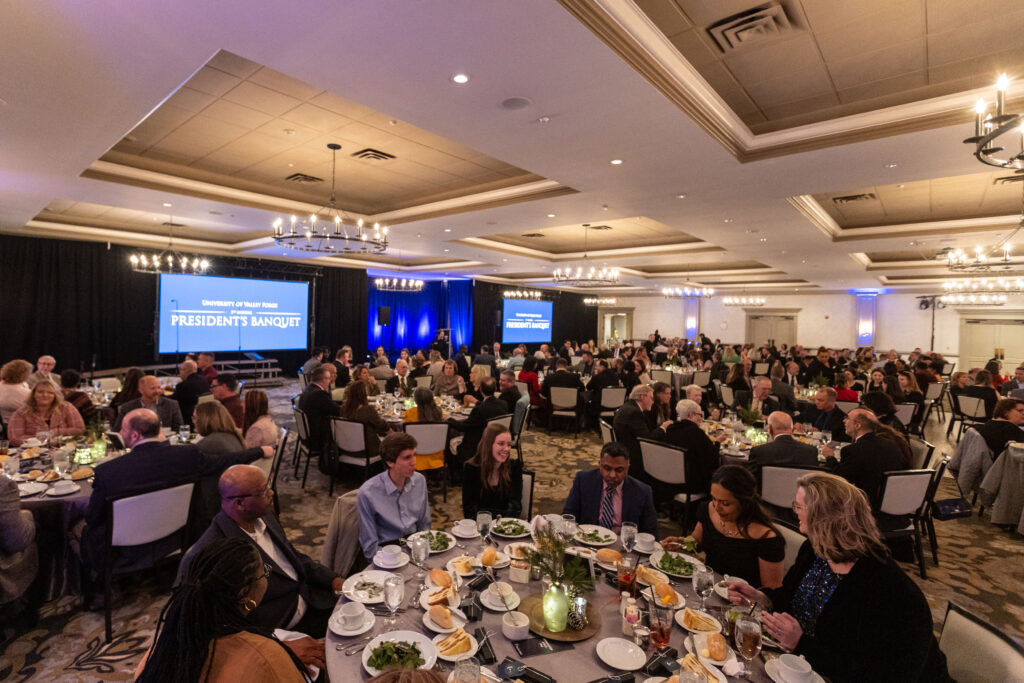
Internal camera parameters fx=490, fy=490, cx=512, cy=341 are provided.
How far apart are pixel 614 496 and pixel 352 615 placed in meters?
1.72

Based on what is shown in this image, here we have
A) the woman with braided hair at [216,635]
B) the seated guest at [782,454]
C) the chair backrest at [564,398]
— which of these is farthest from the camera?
the chair backrest at [564,398]

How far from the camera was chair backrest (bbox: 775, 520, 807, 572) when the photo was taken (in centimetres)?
242

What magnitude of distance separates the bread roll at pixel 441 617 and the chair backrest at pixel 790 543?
1.69 metres

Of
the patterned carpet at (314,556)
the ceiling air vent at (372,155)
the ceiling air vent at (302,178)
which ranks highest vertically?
the ceiling air vent at (302,178)

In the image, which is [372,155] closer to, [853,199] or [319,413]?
[319,413]

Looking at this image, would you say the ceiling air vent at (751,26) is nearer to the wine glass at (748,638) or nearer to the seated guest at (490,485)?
the seated guest at (490,485)

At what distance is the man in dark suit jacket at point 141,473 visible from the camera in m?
2.88

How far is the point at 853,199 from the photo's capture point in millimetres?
6496

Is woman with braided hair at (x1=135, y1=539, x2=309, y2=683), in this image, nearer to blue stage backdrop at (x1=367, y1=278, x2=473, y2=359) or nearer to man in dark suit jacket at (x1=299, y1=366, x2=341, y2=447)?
man in dark suit jacket at (x1=299, y1=366, x2=341, y2=447)

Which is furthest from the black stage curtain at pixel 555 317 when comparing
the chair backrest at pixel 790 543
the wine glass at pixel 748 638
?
the wine glass at pixel 748 638

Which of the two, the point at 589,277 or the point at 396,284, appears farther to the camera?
the point at 396,284

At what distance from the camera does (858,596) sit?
1.77 metres

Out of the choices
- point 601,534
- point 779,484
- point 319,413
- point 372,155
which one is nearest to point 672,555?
point 601,534

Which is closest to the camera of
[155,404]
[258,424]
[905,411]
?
[258,424]
